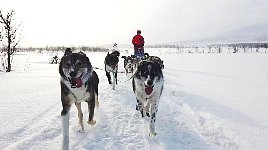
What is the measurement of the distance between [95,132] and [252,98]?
4.14 meters

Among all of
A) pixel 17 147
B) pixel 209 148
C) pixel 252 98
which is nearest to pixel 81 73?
pixel 17 147

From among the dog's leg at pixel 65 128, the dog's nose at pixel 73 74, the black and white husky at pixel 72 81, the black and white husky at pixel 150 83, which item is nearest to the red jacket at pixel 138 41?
the black and white husky at pixel 150 83

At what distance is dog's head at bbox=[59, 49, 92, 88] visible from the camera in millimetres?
3637

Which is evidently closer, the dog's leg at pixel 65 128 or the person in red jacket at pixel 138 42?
the dog's leg at pixel 65 128

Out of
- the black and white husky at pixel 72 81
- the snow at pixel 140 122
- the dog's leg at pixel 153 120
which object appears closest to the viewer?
the black and white husky at pixel 72 81

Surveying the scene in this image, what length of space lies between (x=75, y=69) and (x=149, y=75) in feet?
4.00

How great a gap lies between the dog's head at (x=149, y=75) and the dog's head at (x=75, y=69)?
0.91 m

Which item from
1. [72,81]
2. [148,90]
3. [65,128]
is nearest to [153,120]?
[148,90]

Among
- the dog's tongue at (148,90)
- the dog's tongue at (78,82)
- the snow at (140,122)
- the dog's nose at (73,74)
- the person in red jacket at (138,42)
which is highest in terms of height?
the person in red jacket at (138,42)

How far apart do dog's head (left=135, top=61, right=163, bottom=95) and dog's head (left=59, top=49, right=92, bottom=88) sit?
91 cm

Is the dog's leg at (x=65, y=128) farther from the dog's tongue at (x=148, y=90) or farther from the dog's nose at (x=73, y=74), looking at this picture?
the dog's tongue at (x=148, y=90)

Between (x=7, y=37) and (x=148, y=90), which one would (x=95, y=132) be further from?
(x=7, y=37)

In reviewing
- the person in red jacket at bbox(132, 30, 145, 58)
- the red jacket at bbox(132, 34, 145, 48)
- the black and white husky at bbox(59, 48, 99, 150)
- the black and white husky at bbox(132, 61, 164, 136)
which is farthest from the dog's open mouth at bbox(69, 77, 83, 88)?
the red jacket at bbox(132, 34, 145, 48)

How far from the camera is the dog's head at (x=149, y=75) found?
432 cm
